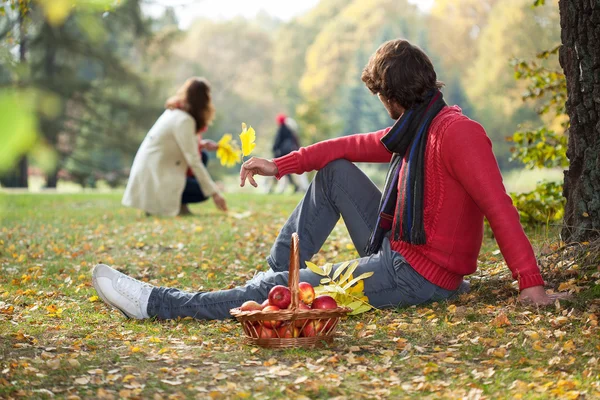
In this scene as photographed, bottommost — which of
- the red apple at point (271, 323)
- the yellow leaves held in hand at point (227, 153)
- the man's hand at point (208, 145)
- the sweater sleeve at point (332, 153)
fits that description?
the red apple at point (271, 323)

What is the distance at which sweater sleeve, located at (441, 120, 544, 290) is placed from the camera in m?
3.38

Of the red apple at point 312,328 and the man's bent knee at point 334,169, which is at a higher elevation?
the man's bent knee at point 334,169

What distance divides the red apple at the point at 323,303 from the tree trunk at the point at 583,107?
1.76m

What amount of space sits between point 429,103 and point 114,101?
2294cm

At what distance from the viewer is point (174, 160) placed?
364 inches

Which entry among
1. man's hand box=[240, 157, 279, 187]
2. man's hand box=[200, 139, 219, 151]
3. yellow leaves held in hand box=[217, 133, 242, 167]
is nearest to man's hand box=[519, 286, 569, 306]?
man's hand box=[240, 157, 279, 187]

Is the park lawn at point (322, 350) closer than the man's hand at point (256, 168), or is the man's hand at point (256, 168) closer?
the park lawn at point (322, 350)

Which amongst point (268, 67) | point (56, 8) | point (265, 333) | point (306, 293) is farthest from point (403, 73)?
point (268, 67)

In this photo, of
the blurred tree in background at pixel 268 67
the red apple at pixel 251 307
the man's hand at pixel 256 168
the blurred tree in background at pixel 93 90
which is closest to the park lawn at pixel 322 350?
the red apple at pixel 251 307

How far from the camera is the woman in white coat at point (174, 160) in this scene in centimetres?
890

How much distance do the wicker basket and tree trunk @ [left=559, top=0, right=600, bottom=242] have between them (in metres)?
1.85

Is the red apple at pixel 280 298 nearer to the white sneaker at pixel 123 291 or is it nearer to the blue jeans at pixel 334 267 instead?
the blue jeans at pixel 334 267

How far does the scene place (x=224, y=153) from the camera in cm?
824

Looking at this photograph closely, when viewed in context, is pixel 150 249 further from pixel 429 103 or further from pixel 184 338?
pixel 429 103
